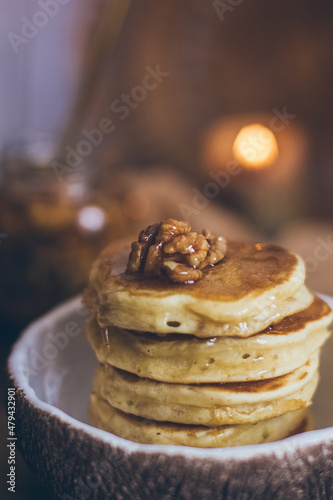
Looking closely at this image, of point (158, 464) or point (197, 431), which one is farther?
point (197, 431)

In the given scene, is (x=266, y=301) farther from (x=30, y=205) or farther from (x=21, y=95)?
(x=21, y=95)

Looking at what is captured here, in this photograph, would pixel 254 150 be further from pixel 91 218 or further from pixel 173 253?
pixel 173 253

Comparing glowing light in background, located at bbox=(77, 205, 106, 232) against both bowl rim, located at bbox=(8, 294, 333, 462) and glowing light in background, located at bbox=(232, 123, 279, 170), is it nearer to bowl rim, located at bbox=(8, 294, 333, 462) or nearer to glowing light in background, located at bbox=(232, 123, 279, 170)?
bowl rim, located at bbox=(8, 294, 333, 462)

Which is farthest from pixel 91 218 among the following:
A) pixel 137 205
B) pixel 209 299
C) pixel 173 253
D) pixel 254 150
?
pixel 254 150

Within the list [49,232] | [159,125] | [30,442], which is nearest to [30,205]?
[49,232]

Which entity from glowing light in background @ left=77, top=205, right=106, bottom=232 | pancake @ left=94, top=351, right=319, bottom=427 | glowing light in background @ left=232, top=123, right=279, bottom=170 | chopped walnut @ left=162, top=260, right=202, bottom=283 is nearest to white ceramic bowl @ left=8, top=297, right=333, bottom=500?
pancake @ left=94, top=351, right=319, bottom=427

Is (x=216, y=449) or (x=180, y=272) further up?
(x=180, y=272)

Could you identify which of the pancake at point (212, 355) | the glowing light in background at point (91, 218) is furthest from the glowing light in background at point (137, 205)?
the pancake at point (212, 355)
